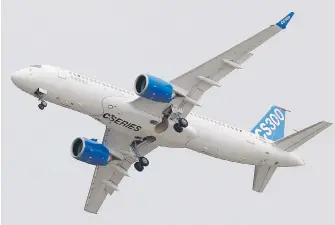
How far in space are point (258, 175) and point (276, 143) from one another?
363cm

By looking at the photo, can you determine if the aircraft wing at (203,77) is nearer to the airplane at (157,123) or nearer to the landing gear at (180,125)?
the airplane at (157,123)

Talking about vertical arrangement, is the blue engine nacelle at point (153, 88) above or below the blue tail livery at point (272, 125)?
above

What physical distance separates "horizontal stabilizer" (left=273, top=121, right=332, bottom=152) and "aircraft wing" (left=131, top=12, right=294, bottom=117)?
9126 mm

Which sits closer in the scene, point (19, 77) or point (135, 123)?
point (19, 77)

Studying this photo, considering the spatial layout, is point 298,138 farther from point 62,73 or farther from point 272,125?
point 62,73

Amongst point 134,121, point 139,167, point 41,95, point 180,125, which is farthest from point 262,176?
point 41,95

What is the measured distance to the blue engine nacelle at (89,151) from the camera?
263 feet

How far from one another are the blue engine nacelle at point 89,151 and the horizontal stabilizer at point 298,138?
13.5 metres

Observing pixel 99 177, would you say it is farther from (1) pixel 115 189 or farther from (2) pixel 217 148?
(2) pixel 217 148

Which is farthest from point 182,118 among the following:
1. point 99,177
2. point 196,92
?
point 99,177

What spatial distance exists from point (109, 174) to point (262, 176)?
1242 cm

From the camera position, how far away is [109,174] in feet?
284

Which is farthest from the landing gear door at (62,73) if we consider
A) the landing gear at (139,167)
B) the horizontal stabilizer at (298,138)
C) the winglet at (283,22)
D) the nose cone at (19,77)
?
the horizontal stabilizer at (298,138)

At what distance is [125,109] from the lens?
7600 centimetres
